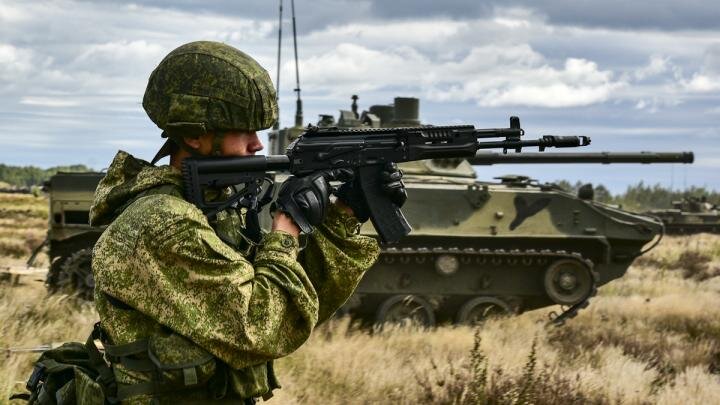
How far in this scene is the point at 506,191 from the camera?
1162 centimetres

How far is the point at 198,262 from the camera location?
280 centimetres

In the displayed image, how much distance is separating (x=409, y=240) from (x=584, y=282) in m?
2.46

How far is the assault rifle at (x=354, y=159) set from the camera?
308cm

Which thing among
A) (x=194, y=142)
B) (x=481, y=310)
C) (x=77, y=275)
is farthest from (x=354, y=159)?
(x=77, y=275)

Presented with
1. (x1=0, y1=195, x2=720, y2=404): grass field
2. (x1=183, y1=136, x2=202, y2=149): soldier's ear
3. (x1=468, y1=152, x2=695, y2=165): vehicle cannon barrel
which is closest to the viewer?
(x1=183, y1=136, x2=202, y2=149): soldier's ear

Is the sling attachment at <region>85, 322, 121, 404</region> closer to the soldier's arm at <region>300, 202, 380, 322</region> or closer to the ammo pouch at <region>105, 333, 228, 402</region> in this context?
the ammo pouch at <region>105, 333, 228, 402</region>

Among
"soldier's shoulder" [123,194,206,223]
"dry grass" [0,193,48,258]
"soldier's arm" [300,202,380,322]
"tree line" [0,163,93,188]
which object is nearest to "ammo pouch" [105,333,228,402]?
"soldier's shoulder" [123,194,206,223]

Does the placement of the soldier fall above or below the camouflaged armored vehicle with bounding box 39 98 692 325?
above

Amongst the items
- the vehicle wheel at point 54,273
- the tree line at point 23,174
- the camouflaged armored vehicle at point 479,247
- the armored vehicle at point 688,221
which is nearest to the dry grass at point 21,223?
the vehicle wheel at point 54,273

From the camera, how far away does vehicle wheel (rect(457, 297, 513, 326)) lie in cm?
1201

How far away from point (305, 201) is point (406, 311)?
8.93 meters

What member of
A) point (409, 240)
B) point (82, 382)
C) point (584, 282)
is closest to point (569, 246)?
point (584, 282)

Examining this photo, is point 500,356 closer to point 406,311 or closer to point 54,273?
point 406,311

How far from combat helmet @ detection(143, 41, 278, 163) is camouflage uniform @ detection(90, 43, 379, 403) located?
0.04 feet
